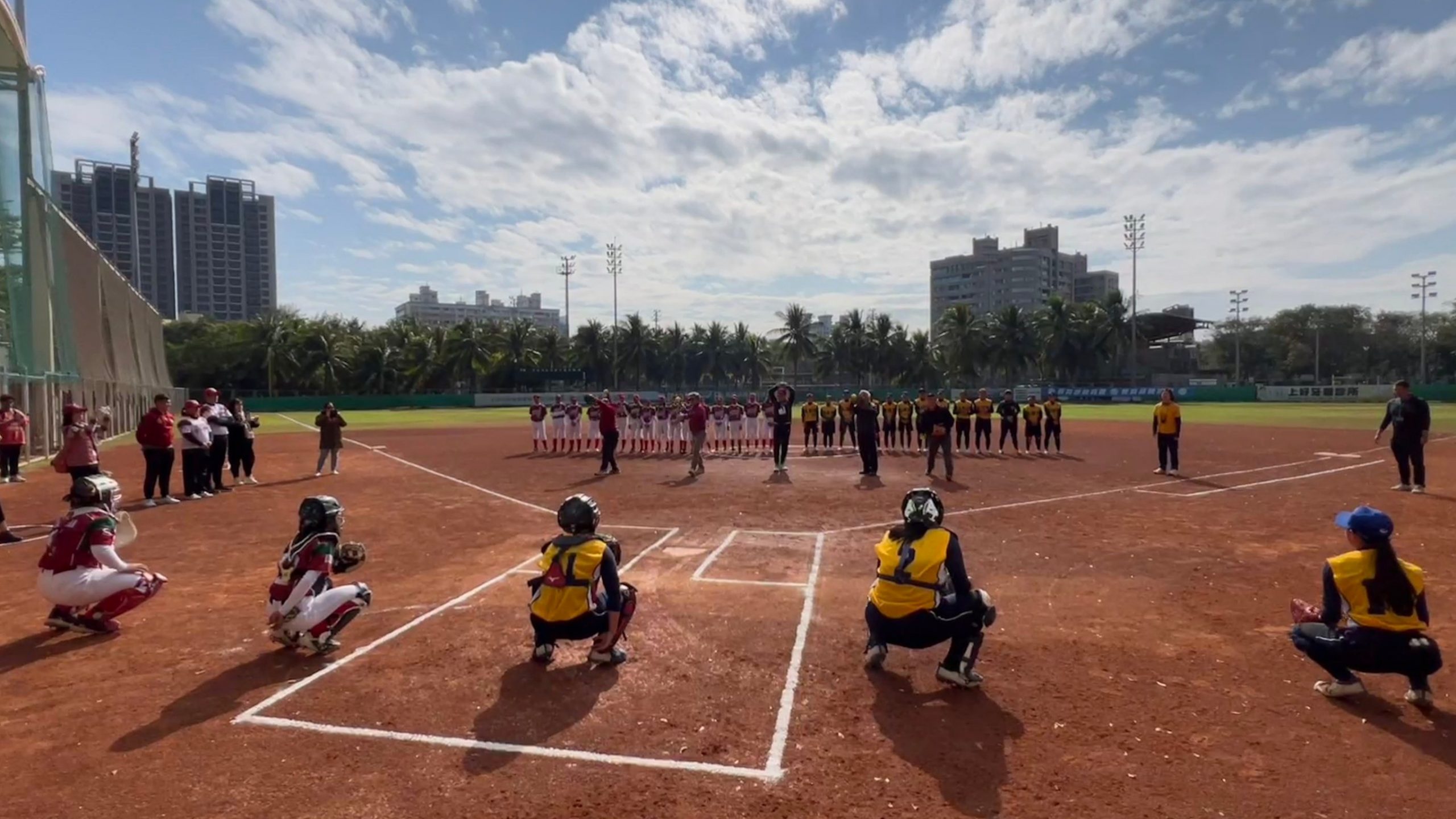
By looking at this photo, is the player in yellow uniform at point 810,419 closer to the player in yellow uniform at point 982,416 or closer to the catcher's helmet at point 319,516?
the player in yellow uniform at point 982,416

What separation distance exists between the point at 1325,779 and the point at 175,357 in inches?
3892

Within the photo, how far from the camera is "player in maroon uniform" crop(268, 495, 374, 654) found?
6027mm

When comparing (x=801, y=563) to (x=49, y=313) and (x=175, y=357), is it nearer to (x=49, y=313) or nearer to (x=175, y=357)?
(x=49, y=313)

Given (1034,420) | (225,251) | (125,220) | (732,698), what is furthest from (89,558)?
(225,251)

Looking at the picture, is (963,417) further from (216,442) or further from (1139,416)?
(1139,416)

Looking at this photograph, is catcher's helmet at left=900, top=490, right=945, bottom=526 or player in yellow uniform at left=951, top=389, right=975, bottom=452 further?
player in yellow uniform at left=951, top=389, right=975, bottom=452

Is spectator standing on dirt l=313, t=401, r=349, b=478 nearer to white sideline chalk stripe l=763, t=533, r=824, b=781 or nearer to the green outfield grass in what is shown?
white sideline chalk stripe l=763, t=533, r=824, b=781

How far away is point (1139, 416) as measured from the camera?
47.1 metres

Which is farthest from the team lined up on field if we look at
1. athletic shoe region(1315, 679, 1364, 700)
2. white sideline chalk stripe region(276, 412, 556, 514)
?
athletic shoe region(1315, 679, 1364, 700)

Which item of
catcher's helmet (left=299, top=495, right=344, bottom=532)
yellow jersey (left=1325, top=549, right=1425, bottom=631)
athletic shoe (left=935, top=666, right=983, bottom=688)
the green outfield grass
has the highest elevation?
catcher's helmet (left=299, top=495, right=344, bottom=532)

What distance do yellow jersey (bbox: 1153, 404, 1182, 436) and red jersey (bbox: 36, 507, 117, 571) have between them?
1826 cm

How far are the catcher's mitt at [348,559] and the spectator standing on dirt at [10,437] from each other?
14.5m

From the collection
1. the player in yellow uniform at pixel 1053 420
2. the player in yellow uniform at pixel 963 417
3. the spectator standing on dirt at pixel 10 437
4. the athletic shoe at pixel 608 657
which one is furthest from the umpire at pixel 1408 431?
the spectator standing on dirt at pixel 10 437

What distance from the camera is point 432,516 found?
42.7ft
